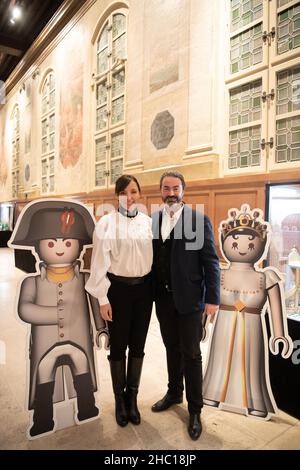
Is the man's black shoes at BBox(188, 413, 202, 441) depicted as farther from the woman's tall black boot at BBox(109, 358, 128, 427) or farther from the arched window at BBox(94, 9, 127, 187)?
the arched window at BBox(94, 9, 127, 187)

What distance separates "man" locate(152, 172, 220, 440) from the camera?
6.83ft

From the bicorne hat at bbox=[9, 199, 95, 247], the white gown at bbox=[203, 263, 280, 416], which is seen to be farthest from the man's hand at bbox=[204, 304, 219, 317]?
the bicorne hat at bbox=[9, 199, 95, 247]

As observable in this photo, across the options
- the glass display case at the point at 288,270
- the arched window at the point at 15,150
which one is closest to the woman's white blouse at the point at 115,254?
the glass display case at the point at 288,270

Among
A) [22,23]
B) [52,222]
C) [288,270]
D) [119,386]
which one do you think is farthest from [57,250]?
[22,23]

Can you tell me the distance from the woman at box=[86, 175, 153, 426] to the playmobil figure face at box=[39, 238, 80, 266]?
0.21 metres

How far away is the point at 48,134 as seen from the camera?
1071 cm

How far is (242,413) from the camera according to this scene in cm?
235

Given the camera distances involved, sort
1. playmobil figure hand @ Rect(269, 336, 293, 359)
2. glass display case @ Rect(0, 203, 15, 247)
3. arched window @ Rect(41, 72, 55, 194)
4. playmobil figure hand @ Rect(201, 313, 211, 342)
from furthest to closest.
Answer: glass display case @ Rect(0, 203, 15, 247)
arched window @ Rect(41, 72, 55, 194)
playmobil figure hand @ Rect(201, 313, 211, 342)
playmobil figure hand @ Rect(269, 336, 293, 359)

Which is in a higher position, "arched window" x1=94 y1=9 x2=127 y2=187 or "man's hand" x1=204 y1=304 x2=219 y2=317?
"arched window" x1=94 y1=9 x2=127 y2=187

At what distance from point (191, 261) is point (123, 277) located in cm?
45

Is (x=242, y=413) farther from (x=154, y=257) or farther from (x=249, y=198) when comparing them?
(x=249, y=198)

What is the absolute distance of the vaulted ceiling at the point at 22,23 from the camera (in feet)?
30.5

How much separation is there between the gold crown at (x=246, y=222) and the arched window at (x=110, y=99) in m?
5.06

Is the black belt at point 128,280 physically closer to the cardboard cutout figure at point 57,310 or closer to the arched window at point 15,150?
the cardboard cutout figure at point 57,310
